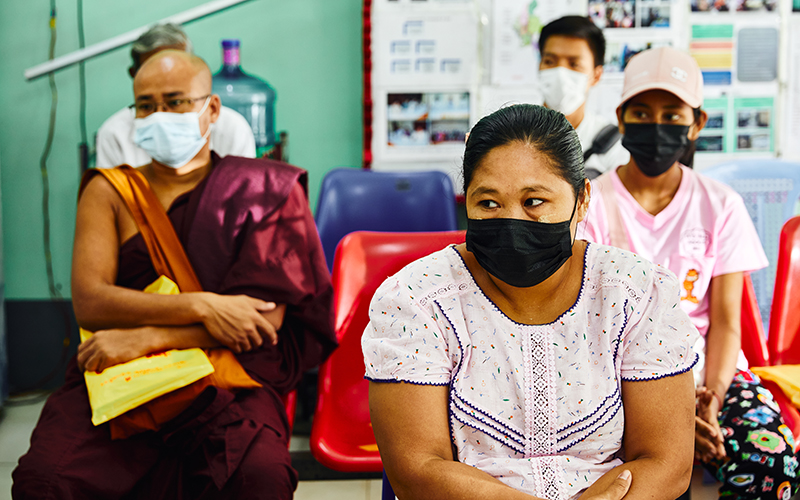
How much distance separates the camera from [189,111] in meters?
1.97

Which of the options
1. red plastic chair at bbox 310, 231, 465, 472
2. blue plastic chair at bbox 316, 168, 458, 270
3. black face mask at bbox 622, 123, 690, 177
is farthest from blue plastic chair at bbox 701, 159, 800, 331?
red plastic chair at bbox 310, 231, 465, 472

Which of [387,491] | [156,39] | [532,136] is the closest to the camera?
[532,136]

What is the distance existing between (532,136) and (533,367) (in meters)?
0.41

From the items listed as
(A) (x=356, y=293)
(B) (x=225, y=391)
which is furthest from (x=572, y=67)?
(B) (x=225, y=391)

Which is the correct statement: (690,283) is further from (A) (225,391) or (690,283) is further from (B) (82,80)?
(B) (82,80)

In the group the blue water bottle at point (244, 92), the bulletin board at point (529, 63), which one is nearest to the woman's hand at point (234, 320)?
the blue water bottle at point (244, 92)

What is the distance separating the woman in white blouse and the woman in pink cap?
68cm

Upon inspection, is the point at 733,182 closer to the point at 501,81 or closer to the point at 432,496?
the point at 501,81

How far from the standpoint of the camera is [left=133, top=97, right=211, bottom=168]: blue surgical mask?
1.90 metres

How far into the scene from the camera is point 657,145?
6.21 ft

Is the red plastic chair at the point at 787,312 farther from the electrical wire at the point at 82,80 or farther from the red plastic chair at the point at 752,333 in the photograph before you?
A: the electrical wire at the point at 82,80

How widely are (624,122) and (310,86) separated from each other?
5.79ft

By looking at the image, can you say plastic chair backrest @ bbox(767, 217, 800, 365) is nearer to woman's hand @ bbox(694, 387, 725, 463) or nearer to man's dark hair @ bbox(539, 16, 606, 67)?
woman's hand @ bbox(694, 387, 725, 463)

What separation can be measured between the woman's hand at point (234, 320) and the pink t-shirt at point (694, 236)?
937mm
